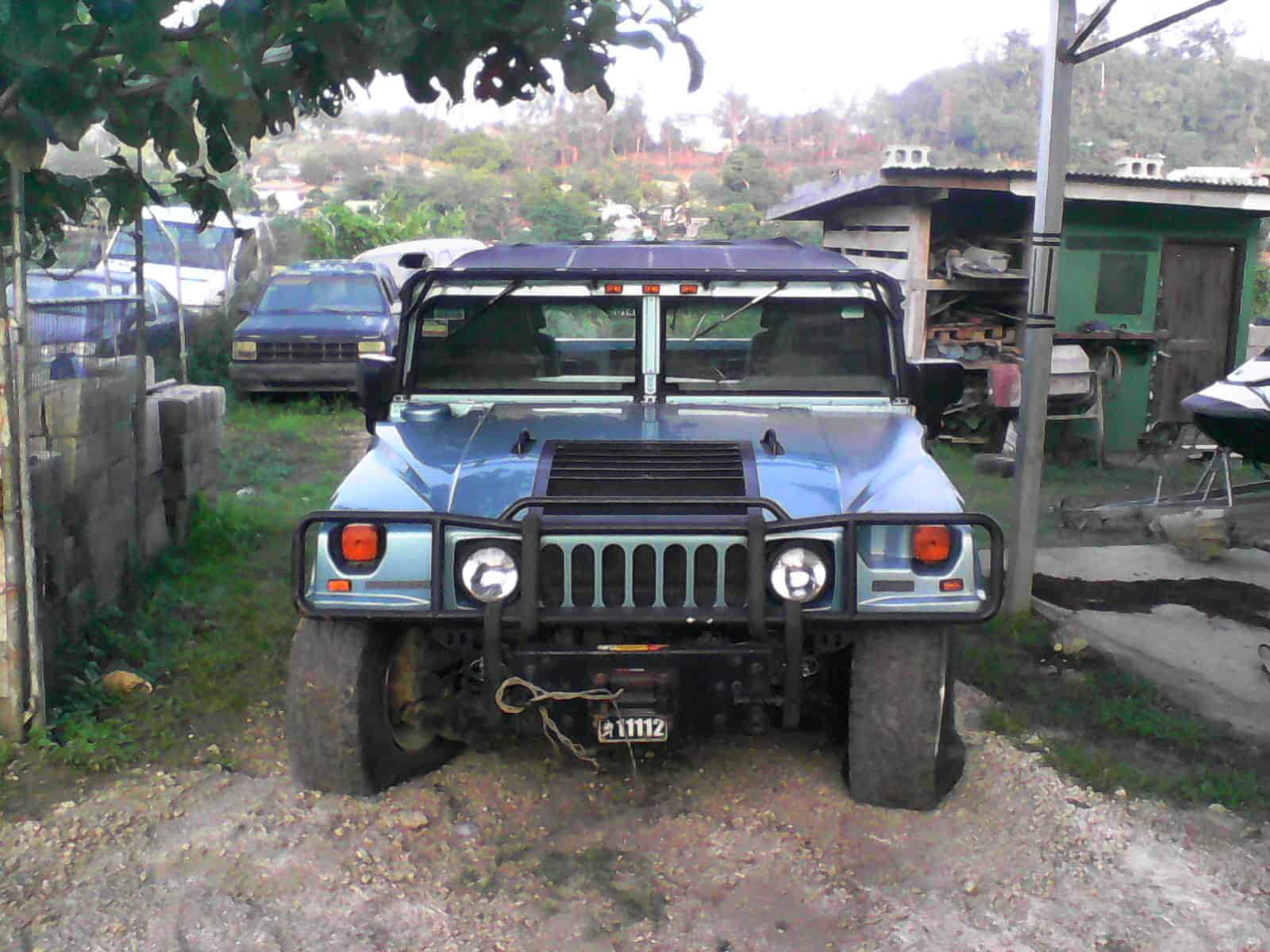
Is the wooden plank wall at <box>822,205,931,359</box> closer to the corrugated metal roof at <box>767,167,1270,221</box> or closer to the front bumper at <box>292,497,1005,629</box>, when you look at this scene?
the corrugated metal roof at <box>767,167,1270,221</box>

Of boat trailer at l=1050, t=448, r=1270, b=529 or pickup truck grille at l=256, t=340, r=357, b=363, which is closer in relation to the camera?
boat trailer at l=1050, t=448, r=1270, b=529

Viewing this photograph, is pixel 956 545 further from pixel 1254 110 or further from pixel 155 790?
pixel 1254 110

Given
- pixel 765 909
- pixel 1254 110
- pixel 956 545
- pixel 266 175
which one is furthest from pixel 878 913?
pixel 266 175

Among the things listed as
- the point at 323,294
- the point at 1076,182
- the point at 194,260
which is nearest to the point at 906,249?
the point at 1076,182

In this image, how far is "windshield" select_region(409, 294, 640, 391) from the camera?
5.22 meters

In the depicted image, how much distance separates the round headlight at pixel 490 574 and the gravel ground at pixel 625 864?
826 mm

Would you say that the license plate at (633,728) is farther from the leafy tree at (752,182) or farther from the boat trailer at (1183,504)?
the leafy tree at (752,182)

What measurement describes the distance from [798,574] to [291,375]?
1053cm

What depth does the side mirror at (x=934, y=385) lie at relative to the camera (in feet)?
16.4

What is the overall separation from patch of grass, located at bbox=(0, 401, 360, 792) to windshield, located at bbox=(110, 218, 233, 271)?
807 cm

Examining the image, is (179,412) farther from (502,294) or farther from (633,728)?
(633,728)

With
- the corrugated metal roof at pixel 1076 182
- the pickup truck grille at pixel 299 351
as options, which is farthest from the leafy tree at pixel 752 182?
the corrugated metal roof at pixel 1076 182

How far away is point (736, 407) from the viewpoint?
201 inches

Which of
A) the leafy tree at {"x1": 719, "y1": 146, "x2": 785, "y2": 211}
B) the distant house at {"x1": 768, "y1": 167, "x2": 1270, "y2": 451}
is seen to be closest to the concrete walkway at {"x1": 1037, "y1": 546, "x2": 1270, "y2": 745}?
the distant house at {"x1": 768, "y1": 167, "x2": 1270, "y2": 451}
